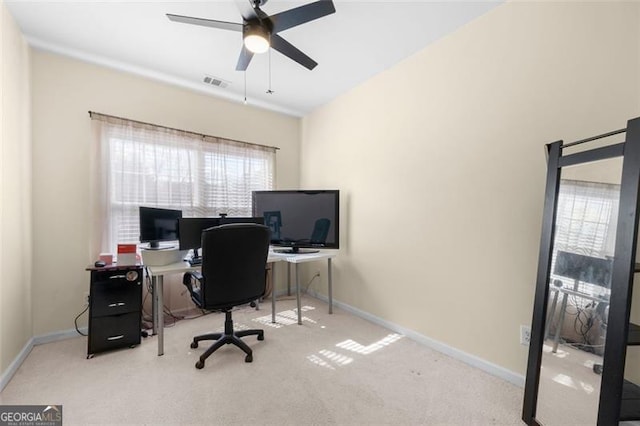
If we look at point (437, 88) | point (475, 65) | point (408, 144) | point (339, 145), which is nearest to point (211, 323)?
point (339, 145)

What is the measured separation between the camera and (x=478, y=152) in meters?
2.03

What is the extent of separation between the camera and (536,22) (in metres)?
1.73

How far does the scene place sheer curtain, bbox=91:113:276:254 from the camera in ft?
8.45

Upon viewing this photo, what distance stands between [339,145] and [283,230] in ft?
4.35

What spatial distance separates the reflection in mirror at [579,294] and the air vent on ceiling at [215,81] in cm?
322

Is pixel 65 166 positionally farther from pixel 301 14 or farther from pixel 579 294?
pixel 579 294

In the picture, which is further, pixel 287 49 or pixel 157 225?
pixel 157 225

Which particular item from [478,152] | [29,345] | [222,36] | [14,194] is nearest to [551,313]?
[478,152]

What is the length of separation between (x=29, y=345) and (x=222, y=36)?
3135 mm

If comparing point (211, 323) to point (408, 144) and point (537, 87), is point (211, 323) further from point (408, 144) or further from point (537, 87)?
point (537, 87)

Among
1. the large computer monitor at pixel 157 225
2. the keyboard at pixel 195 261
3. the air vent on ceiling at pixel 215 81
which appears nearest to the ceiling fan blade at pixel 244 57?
the air vent on ceiling at pixel 215 81

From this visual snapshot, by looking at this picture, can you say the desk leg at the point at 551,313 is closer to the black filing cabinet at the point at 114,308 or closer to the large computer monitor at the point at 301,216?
the large computer monitor at the point at 301,216

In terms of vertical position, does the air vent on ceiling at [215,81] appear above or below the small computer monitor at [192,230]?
above

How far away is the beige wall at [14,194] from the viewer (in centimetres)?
178
